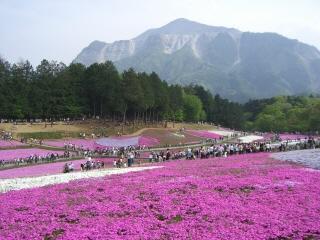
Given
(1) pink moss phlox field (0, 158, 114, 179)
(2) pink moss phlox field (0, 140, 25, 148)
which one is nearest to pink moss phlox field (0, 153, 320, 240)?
(1) pink moss phlox field (0, 158, 114, 179)

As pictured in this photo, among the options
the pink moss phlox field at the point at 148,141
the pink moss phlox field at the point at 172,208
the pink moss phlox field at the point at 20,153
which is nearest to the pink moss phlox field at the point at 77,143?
the pink moss phlox field at the point at 20,153

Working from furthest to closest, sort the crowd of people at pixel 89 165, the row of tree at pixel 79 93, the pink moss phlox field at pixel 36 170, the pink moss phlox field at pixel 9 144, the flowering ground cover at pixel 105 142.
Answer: the row of tree at pixel 79 93
the flowering ground cover at pixel 105 142
the pink moss phlox field at pixel 9 144
the crowd of people at pixel 89 165
the pink moss phlox field at pixel 36 170

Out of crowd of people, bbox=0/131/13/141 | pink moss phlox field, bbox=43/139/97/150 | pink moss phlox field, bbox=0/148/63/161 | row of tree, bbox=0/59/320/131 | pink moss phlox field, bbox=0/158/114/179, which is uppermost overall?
row of tree, bbox=0/59/320/131

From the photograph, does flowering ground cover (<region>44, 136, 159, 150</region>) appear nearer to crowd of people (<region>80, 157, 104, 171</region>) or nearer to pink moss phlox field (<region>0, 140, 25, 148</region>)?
pink moss phlox field (<region>0, 140, 25, 148</region>)

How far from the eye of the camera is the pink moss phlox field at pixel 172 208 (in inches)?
719

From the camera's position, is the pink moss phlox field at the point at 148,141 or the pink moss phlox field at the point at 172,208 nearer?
the pink moss phlox field at the point at 172,208

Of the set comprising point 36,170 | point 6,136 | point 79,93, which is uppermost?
point 79,93

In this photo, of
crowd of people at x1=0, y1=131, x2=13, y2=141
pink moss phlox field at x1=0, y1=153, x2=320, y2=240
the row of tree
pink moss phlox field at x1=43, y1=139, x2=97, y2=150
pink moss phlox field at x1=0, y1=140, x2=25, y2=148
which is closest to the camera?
pink moss phlox field at x1=0, y1=153, x2=320, y2=240

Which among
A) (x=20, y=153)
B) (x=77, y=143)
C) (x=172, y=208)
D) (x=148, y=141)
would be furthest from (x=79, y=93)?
→ (x=172, y=208)

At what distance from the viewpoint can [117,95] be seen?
118 m

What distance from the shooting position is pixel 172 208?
2189 cm

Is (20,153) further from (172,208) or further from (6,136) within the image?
(172,208)

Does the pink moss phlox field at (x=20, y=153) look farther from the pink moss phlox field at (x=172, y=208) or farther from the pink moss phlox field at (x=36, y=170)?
the pink moss phlox field at (x=172, y=208)

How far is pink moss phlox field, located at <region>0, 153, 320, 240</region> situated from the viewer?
18.2 meters
